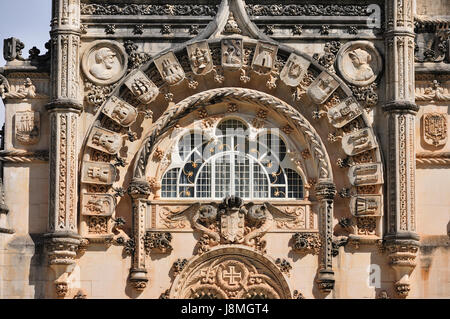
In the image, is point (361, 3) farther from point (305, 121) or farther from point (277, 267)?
point (277, 267)

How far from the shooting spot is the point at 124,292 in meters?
38.2

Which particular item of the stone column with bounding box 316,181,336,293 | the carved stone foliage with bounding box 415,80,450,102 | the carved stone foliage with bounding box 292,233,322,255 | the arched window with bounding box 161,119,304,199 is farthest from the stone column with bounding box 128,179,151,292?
the carved stone foliage with bounding box 415,80,450,102

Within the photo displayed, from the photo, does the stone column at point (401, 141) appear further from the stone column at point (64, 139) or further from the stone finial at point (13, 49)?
the stone finial at point (13, 49)

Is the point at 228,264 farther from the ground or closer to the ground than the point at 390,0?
closer to the ground

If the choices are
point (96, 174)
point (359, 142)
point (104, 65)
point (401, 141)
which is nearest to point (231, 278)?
point (96, 174)

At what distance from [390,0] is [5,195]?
28.8 ft

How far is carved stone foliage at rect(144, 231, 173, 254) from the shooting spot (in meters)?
38.2

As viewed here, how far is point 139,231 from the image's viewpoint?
38.2m

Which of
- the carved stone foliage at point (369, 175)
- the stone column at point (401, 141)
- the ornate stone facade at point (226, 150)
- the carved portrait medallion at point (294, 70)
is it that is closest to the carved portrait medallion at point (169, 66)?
the ornate stone facade at point (226, 150)

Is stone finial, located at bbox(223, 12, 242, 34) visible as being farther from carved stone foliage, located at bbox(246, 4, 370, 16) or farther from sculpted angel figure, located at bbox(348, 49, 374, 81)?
sculpted angel figure, located at bbox(348, 49, 374, 81)

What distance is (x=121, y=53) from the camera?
3894 cm

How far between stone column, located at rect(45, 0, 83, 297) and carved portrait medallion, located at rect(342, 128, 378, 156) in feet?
17.8
